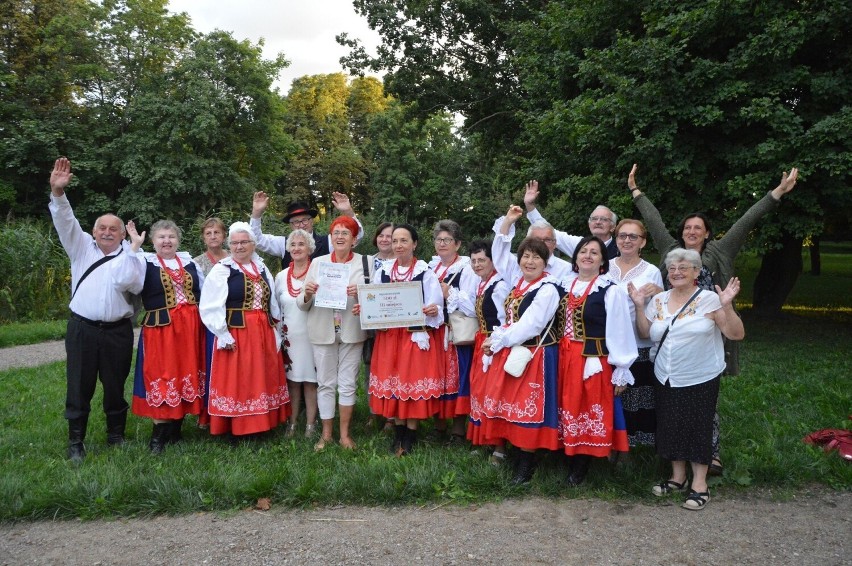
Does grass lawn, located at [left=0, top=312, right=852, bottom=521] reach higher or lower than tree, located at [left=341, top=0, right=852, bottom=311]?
lower

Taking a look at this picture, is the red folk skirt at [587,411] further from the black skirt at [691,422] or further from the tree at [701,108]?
the tree at [701,108]

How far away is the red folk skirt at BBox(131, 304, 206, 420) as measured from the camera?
5.64 m

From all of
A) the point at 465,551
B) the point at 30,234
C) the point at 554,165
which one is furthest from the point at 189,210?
the point at 465,551

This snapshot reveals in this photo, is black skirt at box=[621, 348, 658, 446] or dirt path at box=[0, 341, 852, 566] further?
black skirt at box=[621, 348, 658, 446]

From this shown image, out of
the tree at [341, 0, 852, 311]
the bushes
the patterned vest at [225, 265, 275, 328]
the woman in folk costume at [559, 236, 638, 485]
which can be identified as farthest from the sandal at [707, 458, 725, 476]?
the bushes

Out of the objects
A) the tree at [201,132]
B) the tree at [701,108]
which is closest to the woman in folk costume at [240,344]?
the tree at [701,108]

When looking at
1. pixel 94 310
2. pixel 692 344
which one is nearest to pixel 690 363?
pixel 692 344

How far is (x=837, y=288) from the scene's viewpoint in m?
23.5

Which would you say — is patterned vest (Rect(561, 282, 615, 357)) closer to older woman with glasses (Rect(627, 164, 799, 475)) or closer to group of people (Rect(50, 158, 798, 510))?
group of people (Rect(50, 158, 798, 510))

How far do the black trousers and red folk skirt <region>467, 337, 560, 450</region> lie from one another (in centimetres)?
321

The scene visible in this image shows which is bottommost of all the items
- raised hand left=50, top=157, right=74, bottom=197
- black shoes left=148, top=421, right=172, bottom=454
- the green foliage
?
black shoes left=148, top=421, right=172, bottom=454

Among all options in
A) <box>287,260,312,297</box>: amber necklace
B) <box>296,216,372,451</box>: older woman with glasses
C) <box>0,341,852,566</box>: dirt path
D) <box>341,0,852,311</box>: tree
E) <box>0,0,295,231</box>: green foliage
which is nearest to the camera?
<box>0,341,852,566</box>: dirt path

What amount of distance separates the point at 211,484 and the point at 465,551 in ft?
6.60

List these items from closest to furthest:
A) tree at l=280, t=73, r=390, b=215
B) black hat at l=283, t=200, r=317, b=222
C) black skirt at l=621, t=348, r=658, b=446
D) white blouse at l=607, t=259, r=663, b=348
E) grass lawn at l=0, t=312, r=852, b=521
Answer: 1. grass lawn at l=0, t=312, r=852, b=521
2. white blouse at l=607, t=259, r=663, b=348
3. black skirt at l=621, t=348, r=658, b=446
4. black hat at l=283, t=200, r=317, b=222
5. tree at l=280, t=73, r=390, b=215
